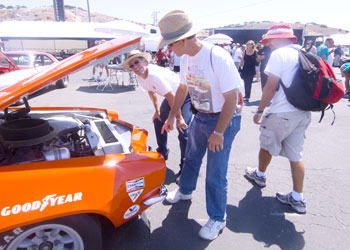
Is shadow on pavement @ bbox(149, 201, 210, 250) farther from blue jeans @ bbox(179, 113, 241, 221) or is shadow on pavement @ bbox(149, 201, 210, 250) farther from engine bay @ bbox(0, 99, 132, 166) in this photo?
engine bay @ bbox(0, 99, 132, 166)

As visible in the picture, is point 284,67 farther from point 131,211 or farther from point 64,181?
point 64,181

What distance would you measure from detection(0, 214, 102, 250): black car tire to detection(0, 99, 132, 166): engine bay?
46cm

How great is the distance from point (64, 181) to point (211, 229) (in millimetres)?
1315

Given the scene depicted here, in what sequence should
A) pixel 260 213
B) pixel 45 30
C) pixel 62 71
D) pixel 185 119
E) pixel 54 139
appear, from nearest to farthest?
pixel 62 71, pixel 54 139, pixel 260 213, pixel 185 119, pixel 45 30

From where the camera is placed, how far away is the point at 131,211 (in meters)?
1.83

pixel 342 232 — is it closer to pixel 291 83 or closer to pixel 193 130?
pixel 291 83

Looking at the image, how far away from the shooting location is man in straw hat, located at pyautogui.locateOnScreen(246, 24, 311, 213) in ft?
7.59

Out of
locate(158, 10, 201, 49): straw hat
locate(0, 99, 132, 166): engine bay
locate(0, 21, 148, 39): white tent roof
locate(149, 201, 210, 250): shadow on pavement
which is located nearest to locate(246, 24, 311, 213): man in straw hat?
locate(158, 10, 201, 49): straw hat

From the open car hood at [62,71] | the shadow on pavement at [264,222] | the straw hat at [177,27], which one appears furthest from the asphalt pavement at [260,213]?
the straw hat at [177,27]

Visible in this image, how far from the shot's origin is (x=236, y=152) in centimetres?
391

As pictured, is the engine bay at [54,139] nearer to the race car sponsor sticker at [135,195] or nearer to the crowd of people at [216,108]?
the race car sponsor sticker at [135,195]

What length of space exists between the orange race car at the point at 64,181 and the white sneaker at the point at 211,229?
1.73 feet

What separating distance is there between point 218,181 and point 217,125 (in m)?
0.52

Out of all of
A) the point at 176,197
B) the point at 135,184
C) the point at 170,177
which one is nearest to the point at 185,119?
the point at 170,177
